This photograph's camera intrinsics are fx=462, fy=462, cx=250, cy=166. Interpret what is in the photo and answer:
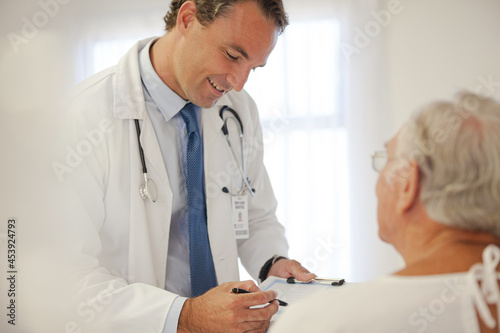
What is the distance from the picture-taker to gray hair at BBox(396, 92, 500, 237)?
2.52ft

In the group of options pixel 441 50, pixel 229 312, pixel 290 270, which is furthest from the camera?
pixel 441 50

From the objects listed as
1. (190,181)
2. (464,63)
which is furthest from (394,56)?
(190,181)

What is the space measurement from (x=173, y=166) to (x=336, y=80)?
76.9 inches

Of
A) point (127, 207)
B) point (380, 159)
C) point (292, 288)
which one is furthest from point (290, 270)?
point (380, 159)

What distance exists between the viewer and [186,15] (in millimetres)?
1546

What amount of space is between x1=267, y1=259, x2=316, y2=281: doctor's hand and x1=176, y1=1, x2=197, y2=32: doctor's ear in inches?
33.9

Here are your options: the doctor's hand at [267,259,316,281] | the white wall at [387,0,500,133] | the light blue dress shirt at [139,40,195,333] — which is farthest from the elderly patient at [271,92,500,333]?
the white wall at [387,0,500,133]

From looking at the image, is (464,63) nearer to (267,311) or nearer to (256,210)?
A: (256,210)

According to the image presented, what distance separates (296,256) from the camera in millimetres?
3283

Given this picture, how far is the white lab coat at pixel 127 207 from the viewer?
1.30 meters

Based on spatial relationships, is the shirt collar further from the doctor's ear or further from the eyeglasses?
the eyeglasses

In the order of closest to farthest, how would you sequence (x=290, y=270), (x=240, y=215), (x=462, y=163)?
1. (x=462, y=163)
2. (x=290, y=270)
3. (x=240, y=215)

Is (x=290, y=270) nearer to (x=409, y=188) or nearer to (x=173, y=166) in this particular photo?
(x=173, y=166)

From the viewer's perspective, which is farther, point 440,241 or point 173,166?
point 173,166
